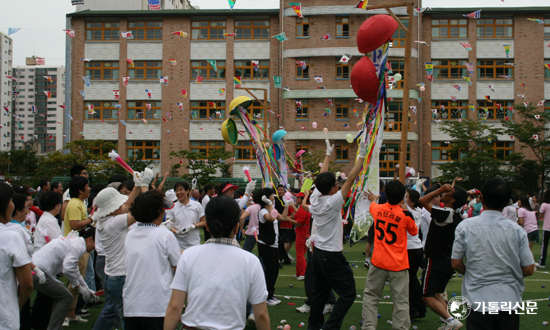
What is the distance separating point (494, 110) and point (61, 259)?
31357 millimetres

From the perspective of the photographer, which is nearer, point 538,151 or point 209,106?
point 538,151

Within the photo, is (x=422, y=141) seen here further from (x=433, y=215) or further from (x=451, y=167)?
(x=433, y=215)

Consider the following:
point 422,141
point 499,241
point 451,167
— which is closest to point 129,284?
point 499,241

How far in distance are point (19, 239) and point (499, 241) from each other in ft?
11.8

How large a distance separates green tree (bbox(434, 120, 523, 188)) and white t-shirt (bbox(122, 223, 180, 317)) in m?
26.0

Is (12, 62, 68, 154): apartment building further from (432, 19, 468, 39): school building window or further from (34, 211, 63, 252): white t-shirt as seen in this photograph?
(34, 211, 63, 252): white t-shirt

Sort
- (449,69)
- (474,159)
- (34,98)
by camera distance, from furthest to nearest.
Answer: (34,98) → (449,69) → (474,159)

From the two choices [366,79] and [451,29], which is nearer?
[366,79]

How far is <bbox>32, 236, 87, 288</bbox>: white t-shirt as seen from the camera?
4801 mm

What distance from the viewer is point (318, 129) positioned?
98.1ft

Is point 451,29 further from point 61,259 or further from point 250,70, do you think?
point 61,259

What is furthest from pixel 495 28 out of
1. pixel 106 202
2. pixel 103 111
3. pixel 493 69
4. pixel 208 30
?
pixel 106 202

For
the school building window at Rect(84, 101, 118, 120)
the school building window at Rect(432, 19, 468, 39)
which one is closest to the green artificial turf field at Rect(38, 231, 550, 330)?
the school building window at Rect(432, 19, 468, 39)

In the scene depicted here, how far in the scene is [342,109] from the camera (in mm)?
30328
